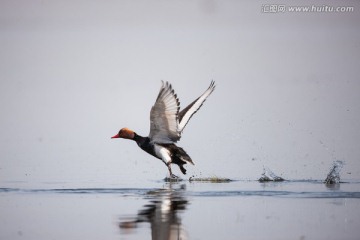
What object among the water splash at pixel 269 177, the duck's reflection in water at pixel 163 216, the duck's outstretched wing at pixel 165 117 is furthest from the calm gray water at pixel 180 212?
the water splash at pixel 269 177

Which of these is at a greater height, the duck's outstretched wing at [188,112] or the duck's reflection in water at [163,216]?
the duck's outstretched wing at [188,112]

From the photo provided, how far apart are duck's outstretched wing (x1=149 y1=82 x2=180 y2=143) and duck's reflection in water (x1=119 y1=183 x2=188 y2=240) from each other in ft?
7.24

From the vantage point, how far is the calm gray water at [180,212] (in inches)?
336

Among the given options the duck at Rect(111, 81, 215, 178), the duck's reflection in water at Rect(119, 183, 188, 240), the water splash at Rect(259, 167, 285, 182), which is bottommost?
the duck's reflection in water at Rect(119, 183, 188, 240)

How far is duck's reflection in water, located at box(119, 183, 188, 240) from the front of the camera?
827cm

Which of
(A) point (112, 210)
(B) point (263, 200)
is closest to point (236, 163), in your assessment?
(B) point (263, 200)

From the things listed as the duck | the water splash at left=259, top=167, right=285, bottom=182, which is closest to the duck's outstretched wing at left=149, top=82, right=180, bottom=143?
the duck

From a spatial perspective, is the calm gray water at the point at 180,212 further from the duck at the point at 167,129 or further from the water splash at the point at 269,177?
the water splash at the point at 269,177

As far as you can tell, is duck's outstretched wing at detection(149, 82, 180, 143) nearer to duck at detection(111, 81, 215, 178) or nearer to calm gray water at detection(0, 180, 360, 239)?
duck at detection(111, 81, 215, 178)

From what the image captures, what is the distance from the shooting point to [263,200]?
38.6 ft

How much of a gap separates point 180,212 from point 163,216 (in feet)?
1.92

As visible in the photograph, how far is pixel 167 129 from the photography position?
15.8 metres

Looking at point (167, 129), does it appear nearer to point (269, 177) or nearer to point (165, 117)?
point (165, 117)

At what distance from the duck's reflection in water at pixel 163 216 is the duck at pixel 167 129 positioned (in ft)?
7.39
